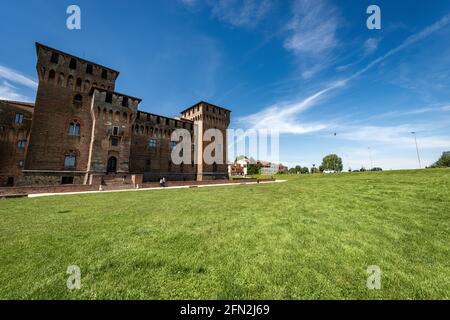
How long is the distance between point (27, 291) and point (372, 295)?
572 centimetres

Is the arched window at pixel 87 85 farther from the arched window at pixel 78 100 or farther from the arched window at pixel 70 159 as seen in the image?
the arched window at pixel 70 159

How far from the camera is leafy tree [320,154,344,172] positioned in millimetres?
110812

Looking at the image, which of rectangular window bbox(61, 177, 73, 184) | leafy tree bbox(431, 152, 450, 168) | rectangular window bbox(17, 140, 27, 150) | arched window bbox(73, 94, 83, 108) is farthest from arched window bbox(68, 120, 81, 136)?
leafy tree bbox(431, 152, 450, 168)

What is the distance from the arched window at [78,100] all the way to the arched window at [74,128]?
247 centimetres

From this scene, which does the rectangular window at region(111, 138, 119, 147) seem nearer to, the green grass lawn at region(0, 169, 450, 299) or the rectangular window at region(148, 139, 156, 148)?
the rectangular window at region(148, 139, 156, 148)

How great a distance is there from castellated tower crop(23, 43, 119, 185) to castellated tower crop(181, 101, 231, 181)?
771 inches

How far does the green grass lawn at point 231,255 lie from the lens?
3043 millimetres

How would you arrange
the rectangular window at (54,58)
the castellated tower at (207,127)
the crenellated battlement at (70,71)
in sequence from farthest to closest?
1. the castellated tower at (207,127)
2. the rectangular window at (54,58)
3. the crenellated battlement at (70,71)

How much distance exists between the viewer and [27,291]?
2.96m

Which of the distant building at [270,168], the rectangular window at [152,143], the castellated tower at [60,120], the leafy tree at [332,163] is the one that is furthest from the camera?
the distant building at [270,168]

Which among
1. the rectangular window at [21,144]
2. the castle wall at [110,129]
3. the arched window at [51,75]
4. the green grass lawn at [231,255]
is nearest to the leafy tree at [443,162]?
the green grass lawn at [231,255]

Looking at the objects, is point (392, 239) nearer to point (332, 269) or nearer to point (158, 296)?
point (332, 269)
